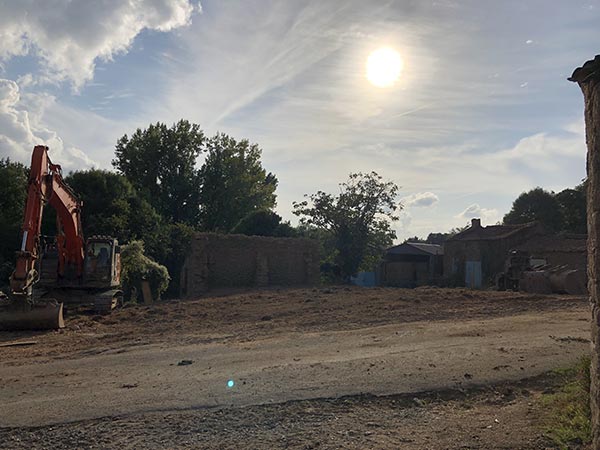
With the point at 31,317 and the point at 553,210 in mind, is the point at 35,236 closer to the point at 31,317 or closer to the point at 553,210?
the point at 31,317

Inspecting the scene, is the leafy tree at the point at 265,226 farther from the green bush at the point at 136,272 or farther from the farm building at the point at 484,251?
the green bush at the point at 136,272

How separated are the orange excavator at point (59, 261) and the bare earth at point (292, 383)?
74cm

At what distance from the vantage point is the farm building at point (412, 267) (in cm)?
4672

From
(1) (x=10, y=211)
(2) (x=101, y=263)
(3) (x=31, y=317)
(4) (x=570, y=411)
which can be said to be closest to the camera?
(4) (x=570, y=411)

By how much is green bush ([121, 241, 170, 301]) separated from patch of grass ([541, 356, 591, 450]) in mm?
21775

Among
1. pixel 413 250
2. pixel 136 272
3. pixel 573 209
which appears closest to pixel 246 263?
pixel 136 272

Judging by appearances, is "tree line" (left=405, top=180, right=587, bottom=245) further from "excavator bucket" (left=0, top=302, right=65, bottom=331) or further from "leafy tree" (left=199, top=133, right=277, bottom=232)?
"excavator bucket" (left=0, top=302, right=65, bottom=331)

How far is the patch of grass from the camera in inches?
223

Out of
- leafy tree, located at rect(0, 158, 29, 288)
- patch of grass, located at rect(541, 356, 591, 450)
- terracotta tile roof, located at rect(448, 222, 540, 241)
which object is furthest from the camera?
terracotta tile roof, located at rect(448, 222, 540, 241)

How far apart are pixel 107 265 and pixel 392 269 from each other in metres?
32.2

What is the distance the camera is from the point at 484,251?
132 ft

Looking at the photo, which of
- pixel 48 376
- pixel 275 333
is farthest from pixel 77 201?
pixel 48 376

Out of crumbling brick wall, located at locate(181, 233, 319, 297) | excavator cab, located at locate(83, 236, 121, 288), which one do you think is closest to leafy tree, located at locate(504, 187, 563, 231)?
crumbling brick wall, located at locate(181, 233, 319, 297)

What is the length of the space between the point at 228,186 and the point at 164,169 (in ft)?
18.0
